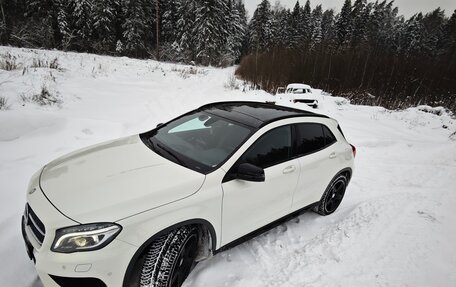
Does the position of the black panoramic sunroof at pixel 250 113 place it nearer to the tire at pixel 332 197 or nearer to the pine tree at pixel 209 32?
the tire at pixel 332 197

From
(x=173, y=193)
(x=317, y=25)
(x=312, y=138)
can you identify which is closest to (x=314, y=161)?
(x=312, y=138)

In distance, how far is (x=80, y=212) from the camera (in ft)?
5.57

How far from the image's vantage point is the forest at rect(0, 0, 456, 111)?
14.5m

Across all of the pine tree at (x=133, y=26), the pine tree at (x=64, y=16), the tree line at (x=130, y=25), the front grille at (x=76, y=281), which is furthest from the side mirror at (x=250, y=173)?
the pine tree at (x=133, y=26)

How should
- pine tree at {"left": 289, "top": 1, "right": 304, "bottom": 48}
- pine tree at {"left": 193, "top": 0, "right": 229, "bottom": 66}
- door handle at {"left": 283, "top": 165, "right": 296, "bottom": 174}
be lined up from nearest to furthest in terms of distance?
door handle at {"left": 283, "top": 165, "right": 296, "bottom": 174}, pine tree at {"left": 193, "top": 0, "right": 229, "bottom": 66}, pine tree at {"left": 289, "top": 1, "right": 304, "bottom": 48}

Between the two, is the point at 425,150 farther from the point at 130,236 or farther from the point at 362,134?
the point at 130,236

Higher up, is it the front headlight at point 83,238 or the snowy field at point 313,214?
the front headlight at point 83,238

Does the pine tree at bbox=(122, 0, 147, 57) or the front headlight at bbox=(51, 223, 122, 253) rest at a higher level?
the pine tree at bbox=(122, 0, 147, 57)

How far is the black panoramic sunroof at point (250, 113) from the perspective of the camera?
276 cm

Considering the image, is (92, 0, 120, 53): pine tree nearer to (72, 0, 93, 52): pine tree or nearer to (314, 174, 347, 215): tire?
(72, 0, 93, 52): pine tree

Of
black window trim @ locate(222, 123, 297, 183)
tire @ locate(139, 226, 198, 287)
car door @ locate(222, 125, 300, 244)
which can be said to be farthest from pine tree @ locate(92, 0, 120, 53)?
tire @ locate(139, 226, 198, 287)

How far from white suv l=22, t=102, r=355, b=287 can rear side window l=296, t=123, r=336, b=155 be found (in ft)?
A: 0.06

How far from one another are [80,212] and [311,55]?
1854cm

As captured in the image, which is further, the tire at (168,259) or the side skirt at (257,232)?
the side skirt at (257,232)
